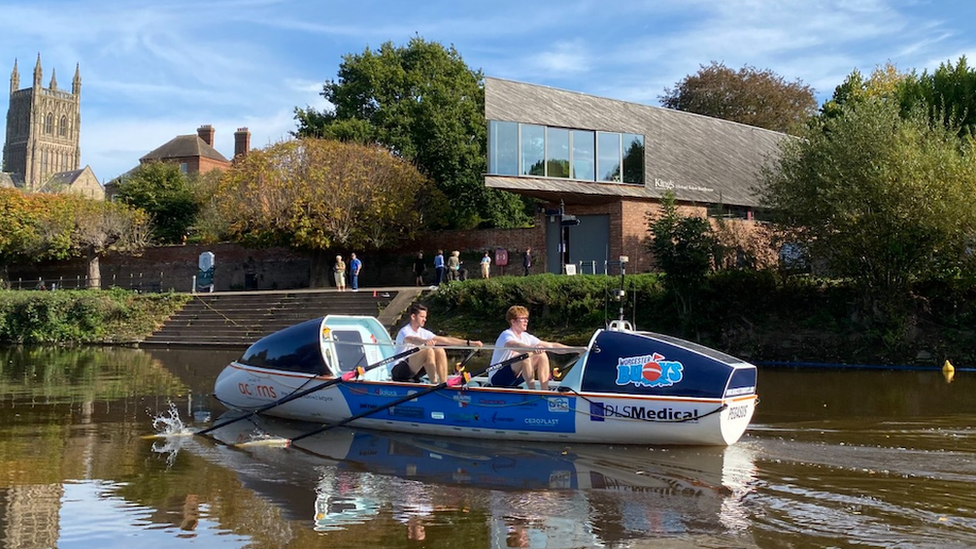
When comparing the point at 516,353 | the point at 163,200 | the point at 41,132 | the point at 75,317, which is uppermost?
the point at 41,132

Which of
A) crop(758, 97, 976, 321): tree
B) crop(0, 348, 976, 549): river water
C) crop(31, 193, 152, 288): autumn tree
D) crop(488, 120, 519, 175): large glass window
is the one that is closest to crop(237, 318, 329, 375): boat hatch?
crop(0, 348, 976, 549): river water

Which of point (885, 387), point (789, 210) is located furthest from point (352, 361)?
point (789, 210)

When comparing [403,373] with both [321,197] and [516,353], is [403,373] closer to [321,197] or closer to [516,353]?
[516,353]

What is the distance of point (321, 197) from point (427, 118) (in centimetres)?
956

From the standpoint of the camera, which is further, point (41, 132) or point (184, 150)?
point (41, 132)

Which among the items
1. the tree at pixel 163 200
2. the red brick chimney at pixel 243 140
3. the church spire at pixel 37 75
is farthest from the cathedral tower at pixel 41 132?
the tree at pixel 163 200

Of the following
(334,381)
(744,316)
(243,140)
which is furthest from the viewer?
(243,140)

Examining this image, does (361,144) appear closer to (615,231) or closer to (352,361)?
(615,231)

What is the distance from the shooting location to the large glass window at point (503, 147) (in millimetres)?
31891

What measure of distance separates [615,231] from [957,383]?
16.4 metres

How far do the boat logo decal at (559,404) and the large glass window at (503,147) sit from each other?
2126cm

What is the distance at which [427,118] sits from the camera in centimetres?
4459

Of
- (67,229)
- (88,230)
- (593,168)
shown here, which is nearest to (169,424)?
(593,168)

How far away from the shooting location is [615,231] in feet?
111
